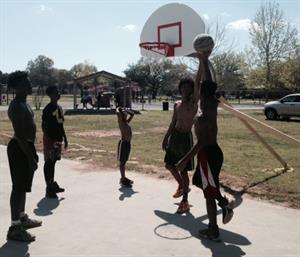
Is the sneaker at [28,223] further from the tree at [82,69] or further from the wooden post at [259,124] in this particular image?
the tree at [82,69]

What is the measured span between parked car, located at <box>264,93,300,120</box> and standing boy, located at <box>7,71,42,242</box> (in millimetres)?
23575

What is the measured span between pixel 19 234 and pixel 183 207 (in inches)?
87.0

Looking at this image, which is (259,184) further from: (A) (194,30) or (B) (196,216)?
(A) (194,30)

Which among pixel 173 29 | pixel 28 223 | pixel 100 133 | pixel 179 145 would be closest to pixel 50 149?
pixel 28 223

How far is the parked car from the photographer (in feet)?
86.5

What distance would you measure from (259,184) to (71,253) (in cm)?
417

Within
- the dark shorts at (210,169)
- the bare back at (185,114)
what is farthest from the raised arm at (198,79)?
the dark shorts at (210,169)

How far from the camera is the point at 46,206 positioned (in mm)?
6219

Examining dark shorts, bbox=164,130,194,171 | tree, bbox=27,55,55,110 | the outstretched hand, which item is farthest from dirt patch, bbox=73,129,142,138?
tree, bbox=27,55,55,110

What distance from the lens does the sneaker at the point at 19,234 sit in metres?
4.76

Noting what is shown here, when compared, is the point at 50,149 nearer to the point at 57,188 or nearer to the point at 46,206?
the point at 57,188

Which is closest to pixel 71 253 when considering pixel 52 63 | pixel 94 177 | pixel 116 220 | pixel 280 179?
pixel 116 220

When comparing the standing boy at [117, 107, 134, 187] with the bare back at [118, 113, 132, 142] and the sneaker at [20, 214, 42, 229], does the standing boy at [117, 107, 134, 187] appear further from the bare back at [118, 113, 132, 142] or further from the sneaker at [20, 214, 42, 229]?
the sneaker at [20, 214, 42, 229]

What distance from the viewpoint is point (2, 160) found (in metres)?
10.2
